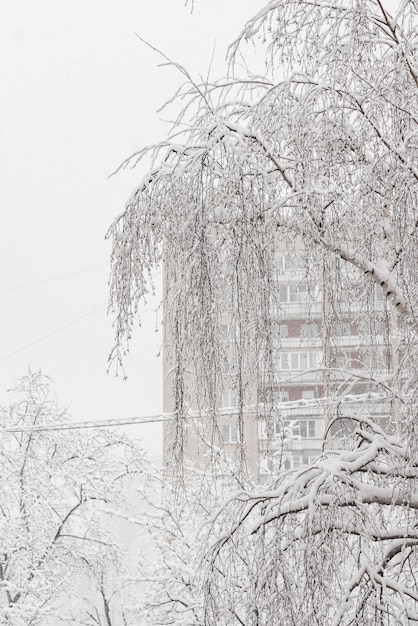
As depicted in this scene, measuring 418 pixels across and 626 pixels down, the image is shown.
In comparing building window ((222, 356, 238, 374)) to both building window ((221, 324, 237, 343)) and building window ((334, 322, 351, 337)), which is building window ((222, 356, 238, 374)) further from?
building window ((334, 322, 351, 337))

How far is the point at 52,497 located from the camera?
1549 centimetres

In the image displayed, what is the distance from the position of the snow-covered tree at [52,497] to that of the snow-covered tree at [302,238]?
10.1 m

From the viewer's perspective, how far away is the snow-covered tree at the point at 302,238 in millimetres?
3943

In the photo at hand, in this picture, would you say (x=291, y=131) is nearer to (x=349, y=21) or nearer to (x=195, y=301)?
(x=349, y=21)

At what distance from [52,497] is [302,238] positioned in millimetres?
12149

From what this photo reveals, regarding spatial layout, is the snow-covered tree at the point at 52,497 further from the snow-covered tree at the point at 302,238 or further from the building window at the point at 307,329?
the snow-covered tree at the point at 302,238

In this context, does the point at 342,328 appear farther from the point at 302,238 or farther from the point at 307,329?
the point at 302,238

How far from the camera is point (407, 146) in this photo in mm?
4016

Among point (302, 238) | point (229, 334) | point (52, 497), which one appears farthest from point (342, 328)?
point (52, 497)

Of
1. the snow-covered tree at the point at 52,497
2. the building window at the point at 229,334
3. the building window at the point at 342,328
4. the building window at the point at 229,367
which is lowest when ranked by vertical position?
the snow-covered tree at the point at 52,497

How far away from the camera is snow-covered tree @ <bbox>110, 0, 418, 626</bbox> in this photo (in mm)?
3943

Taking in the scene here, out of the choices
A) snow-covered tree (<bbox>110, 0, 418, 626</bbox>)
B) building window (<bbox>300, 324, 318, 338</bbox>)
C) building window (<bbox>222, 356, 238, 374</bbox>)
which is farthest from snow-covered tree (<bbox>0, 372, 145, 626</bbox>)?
building window (<bbox>222, 356, 238, 374</bbox>)

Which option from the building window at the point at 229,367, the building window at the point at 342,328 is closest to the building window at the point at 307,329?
the building window at the point at 342,328

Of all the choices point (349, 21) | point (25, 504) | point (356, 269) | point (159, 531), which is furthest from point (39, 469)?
point (349, 21)
